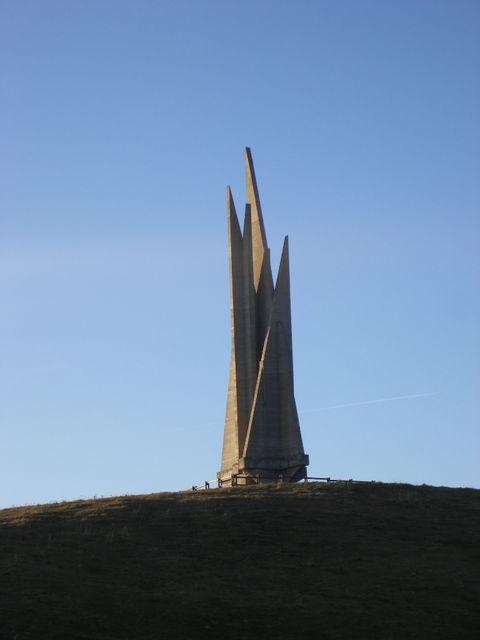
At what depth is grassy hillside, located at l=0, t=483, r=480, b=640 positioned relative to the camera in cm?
2341

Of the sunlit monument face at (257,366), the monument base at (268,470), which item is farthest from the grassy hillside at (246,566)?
the sunlit monument face at (257,366)

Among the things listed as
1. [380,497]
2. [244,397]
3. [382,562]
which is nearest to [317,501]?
[380,497]

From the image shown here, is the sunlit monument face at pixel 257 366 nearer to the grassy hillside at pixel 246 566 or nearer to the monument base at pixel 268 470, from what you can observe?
the monument base at pixel 268 470

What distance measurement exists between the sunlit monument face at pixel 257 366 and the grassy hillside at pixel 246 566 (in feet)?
14.2

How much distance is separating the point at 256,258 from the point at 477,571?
19.2 m

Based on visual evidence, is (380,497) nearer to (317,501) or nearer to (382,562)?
(317,501)

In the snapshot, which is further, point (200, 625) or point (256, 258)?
point (256, 258)

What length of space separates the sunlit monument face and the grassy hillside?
4.33 m

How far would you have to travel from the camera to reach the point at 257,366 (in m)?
42.7

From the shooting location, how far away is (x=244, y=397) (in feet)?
139

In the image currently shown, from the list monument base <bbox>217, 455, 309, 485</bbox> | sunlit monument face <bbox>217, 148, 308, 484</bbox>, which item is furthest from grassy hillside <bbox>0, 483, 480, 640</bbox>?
sunlit monument face <bbox>217, 148, 308, 484</bbox>

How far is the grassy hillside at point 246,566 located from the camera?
23406mm

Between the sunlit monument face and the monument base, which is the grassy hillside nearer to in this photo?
the monument base

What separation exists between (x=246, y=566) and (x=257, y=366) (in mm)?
15902
